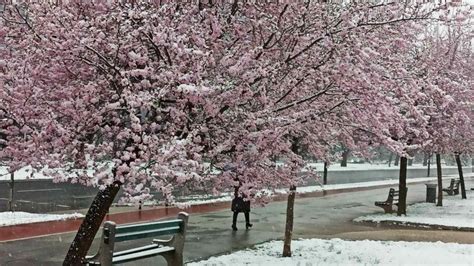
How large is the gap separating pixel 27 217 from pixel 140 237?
A: 368 inches

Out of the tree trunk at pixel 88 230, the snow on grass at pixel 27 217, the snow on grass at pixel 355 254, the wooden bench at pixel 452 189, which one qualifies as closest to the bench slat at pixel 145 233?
the tree trunk at pixel 88 230

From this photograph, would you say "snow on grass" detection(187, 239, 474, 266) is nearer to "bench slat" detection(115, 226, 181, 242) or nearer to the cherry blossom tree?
"bench slat" detection(115, 226, 181, 242)

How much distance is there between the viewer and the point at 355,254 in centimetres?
1060

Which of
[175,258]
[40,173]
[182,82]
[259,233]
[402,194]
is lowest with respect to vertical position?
[259,233]

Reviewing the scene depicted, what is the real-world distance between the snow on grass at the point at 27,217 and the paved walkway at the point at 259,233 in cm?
204

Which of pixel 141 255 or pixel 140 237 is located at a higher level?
pixel 140 237

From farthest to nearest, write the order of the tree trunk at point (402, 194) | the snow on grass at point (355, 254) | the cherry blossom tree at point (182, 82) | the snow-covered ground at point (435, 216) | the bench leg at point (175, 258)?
Answer: the tree trunk at point (402, 194)
the snow-covered ground at point (435, 216)
the snow on grass at point (355, 254)
the bench leg at point (175, 258)
the cherry blossom tree at point (182, 82)

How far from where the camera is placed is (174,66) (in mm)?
5629

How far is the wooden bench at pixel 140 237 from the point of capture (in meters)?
6.49

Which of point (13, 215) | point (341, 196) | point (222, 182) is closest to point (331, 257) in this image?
point (222, 182)

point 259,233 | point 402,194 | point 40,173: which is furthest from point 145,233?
point 402,194

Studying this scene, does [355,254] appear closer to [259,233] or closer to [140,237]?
[259,233]

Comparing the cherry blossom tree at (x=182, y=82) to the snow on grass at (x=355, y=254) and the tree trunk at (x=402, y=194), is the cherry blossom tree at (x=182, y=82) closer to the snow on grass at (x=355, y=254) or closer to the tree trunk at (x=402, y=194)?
the snow on grass at (x=355, y=254)

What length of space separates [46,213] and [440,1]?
13688 mm
